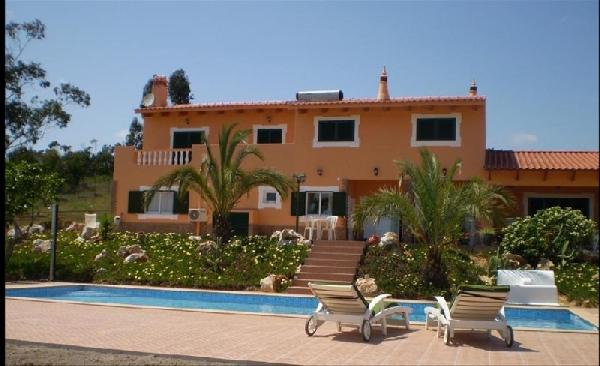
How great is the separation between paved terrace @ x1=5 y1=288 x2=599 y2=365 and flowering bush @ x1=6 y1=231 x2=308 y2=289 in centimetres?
580

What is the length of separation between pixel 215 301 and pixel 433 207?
19.0 ft

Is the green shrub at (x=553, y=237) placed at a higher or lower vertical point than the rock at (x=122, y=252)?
higher

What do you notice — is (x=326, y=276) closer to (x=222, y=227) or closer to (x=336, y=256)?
(x=336, y=256)

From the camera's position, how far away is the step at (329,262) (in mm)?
18406

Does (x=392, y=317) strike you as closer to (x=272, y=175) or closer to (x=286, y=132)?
(x=272, y=175)

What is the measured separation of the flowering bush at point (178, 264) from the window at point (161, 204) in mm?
3838

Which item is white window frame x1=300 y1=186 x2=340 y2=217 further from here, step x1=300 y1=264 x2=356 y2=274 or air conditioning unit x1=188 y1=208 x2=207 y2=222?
step x1=300 y1=264 x2=356 y2=274

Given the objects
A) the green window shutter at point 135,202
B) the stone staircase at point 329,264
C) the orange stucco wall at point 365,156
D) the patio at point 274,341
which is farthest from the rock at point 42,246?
the patio at point 274,341

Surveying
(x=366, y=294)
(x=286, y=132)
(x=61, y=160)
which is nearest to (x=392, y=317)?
(x=366, y=294)

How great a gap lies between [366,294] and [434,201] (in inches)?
113

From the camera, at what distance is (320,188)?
23609mm

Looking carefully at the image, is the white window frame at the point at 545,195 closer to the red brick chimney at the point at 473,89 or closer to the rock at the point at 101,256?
the red brick chimney at the point at 473,89

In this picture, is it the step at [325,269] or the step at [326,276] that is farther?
the step at [325,269]

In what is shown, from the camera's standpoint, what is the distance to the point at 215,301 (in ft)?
52.7
